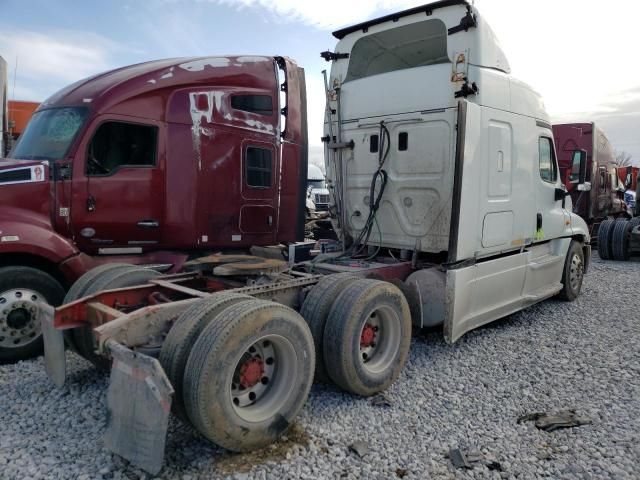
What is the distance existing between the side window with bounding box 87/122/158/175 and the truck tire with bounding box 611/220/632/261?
11305 millimetres

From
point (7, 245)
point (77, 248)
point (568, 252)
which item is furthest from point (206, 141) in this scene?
point (568, 252)

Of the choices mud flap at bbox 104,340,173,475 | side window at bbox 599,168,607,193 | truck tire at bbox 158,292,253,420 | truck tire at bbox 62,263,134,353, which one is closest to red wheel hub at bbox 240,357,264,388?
truck tire at bbox 158,292,253,420

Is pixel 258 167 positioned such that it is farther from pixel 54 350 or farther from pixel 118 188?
pixel 54 350

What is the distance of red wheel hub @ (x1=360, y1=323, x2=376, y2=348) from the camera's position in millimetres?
4219

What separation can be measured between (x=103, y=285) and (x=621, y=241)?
12.1m

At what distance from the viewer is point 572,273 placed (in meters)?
7.55

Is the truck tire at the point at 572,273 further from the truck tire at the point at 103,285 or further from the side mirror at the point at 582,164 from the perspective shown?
the truck tire at the point at 103,285

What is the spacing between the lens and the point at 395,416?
3.85m

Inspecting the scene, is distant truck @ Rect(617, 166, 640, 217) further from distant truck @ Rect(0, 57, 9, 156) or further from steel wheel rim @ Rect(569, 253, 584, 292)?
distant truck @ Rect(0, 57, 9, 156)

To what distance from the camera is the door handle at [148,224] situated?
18.6 feet

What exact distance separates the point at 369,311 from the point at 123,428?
198cm

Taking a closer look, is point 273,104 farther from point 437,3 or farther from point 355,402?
point 355,402

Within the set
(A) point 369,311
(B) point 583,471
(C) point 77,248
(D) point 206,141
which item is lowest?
(B) point 583,471

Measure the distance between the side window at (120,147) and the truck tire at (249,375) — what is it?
9.96 ft
